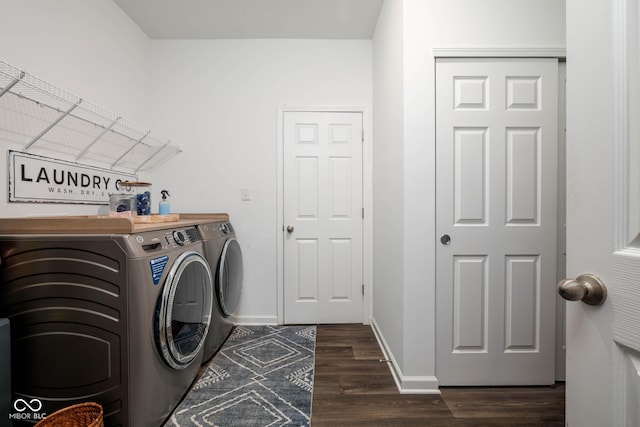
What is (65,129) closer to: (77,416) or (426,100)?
(77,416)

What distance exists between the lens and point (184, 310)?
149 cm

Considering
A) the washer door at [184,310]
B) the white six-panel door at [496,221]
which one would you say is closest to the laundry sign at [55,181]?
the washer door at [184,310]

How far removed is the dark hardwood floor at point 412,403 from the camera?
1431 mm

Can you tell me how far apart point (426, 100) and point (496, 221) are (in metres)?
0.81

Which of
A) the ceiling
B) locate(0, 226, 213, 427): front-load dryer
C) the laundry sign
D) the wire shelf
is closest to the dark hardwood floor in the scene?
locate(0, 226, 213, 427): front-load dryer

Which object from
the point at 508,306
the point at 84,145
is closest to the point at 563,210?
the point at 508,306

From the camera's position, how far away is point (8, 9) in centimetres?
141

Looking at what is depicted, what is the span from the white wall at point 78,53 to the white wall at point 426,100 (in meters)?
2.01

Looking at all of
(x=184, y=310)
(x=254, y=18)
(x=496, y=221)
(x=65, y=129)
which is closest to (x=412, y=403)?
(x=496, y=221)

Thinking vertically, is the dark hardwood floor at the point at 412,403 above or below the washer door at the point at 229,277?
below

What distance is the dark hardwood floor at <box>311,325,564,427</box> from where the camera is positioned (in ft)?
4.69

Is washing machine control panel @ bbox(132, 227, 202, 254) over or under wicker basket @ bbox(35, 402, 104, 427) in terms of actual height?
over

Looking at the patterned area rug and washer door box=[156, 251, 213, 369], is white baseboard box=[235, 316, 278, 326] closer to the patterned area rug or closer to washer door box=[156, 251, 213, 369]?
the patterned area rug

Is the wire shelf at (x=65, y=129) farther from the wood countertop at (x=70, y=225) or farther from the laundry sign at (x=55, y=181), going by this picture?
the wood countertop at (x=70, y=225)
